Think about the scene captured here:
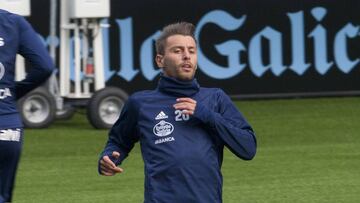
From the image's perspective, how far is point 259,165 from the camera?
1117 cm

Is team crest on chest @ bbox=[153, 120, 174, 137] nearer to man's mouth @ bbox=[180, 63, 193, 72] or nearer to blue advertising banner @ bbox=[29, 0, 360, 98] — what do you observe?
man's mouth @ bbox=[180, 63, 193, 72]

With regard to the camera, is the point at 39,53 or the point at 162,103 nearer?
the point at 162,103

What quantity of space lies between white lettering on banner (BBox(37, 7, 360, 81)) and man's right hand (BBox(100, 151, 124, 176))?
1079cm

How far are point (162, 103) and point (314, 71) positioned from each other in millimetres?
11803

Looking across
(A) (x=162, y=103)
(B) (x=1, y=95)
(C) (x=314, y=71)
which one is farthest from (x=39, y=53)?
(C) (x=314, y=71)

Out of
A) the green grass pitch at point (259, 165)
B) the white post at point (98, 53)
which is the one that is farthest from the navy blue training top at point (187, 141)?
the white post at point (98, 53)

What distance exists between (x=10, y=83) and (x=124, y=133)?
87 centimetres

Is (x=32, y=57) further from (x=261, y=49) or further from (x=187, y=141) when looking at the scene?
(x=261, y=49)

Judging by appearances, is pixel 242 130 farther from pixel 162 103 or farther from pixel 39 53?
pixel 39 53

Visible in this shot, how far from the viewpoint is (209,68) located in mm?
16375

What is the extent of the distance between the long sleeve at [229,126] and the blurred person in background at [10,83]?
3.88 ft

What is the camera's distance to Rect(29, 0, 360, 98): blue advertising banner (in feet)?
52.7

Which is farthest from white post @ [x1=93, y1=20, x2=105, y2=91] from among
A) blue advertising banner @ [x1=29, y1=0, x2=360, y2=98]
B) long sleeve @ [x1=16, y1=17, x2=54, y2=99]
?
long sleeve @ [x1=16, y1=17, x2=54, y2=99]

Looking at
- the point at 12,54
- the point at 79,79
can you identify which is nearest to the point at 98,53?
the point at 79,79
